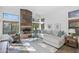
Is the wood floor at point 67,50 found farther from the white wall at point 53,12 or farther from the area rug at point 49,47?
the white wall at point 53,12

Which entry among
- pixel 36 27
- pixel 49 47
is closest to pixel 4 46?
pixel 36 27

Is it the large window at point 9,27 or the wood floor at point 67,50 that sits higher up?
the large window at point 9,27

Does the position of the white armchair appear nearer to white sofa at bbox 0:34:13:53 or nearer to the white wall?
white sofa at bbox 0:34:13:53

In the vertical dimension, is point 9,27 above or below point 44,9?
below

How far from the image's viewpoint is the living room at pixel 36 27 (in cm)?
261

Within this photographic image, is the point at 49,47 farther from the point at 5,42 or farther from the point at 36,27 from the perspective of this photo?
the point at 5,42

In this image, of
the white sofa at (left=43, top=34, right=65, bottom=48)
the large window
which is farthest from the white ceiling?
the white sofa at (left=43, top=34, right=65, bottom=48)

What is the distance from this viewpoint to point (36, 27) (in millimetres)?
2668

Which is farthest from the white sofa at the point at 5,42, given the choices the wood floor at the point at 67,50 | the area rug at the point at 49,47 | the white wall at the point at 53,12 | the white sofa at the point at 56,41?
the wood floor at the point at 67,50

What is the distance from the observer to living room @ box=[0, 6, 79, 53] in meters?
2.61
